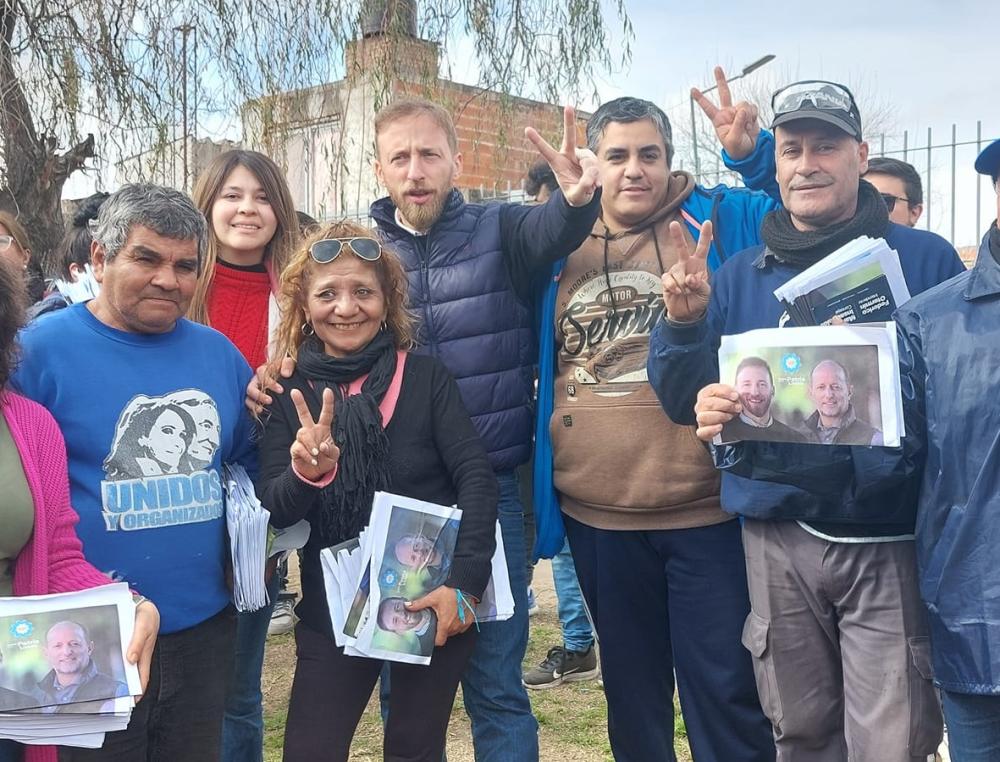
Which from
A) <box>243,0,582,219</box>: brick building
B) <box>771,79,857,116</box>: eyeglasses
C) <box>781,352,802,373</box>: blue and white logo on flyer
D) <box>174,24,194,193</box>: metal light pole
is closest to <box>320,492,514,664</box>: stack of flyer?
<box>781,352,802,373</box>: blue and white logo on flyer

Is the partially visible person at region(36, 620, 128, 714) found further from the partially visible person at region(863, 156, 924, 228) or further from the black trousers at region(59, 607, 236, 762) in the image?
the partially visible person at region(863, 156, 924, 228)

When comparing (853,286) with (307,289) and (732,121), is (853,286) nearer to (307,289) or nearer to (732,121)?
(732,121)

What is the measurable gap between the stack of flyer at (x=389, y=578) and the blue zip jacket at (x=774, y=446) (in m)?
0.75

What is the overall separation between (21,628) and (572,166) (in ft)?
6.30

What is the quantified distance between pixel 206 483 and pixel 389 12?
11.0 ft

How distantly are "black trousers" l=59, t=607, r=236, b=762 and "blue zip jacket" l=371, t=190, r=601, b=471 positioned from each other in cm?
99

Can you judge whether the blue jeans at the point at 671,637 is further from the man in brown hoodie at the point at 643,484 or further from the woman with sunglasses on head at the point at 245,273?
the woman with sunglasses on head at the point at 245,273

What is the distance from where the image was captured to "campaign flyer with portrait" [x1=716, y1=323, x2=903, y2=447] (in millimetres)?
2186

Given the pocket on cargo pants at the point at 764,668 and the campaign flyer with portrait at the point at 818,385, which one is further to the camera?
the pocket on cargo pants at the point at 764,668

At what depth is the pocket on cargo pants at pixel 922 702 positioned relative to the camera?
91.9 inches

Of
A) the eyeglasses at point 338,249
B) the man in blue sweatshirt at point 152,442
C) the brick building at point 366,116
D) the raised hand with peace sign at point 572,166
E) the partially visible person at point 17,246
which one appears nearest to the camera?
the man in blue sweatshirt at point 152,442

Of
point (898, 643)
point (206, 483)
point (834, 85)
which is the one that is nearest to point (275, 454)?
point (206, 483)

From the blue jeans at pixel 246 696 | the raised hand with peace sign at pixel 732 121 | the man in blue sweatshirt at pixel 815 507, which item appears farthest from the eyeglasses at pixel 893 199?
the blue jeans at pixel 246 696

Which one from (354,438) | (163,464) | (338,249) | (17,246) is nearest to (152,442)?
(163,464)
